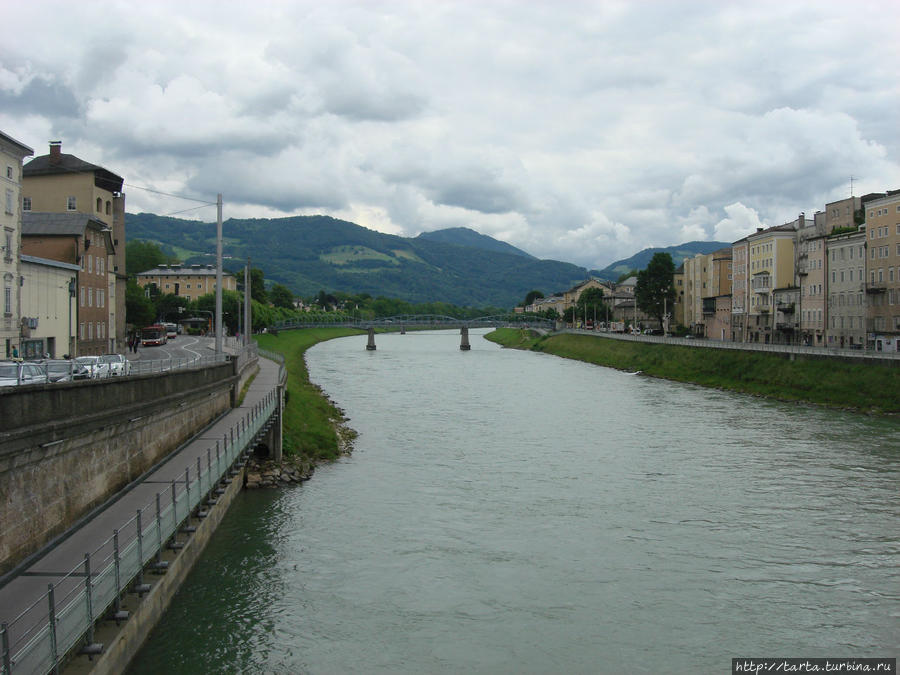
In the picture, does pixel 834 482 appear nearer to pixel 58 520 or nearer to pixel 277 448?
pixel 277 448

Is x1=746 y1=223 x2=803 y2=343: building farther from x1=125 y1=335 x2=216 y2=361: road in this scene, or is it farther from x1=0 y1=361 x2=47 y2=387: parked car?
x1=0 y1=361 x2=47 y2=387: parked car

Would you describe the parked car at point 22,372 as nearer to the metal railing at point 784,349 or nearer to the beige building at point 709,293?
the metal railing at point 784,349

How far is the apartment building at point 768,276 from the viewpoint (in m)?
91.4

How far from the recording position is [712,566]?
2062 cm

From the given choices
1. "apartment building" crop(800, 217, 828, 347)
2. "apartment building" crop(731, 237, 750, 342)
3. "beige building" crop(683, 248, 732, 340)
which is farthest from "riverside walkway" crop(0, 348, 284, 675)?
"beige building" crop(683, 248, 732, 340)

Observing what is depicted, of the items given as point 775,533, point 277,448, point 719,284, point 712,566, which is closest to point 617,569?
point 712,566

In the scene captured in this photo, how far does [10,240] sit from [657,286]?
98324mm

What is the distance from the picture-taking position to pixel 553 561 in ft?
68.8

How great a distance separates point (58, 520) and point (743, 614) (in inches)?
599

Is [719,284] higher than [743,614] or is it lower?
higher

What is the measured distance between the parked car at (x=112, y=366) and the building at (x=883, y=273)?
61023 mm

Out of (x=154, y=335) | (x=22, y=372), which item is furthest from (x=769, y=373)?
(x=22, y=372)

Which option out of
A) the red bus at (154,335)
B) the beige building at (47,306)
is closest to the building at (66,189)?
the red bus at (154,335)

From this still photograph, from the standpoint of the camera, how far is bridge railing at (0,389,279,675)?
34.8ft
